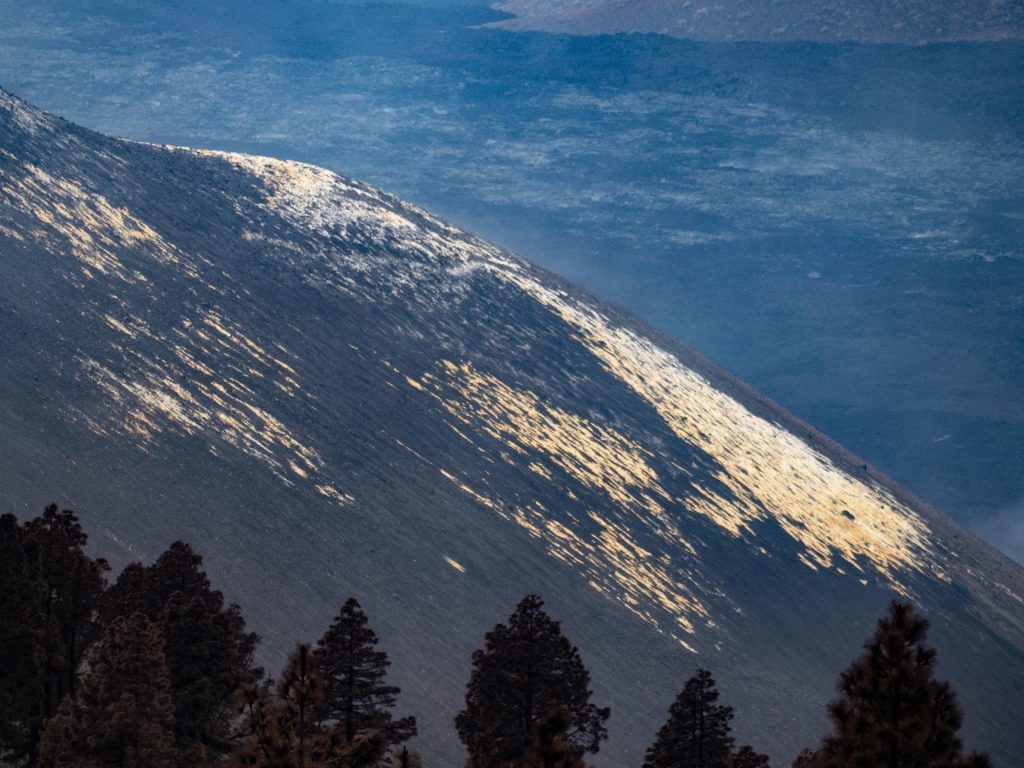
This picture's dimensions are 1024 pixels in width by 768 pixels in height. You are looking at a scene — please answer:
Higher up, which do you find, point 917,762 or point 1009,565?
point 1009,565

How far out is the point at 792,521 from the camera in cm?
7281

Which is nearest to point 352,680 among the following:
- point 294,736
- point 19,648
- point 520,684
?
point 520,684

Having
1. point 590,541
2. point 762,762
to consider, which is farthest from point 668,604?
point 762,762

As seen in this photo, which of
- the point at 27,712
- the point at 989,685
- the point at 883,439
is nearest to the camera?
the point at 27,712

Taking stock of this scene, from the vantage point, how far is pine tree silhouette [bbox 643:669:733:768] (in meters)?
24.2

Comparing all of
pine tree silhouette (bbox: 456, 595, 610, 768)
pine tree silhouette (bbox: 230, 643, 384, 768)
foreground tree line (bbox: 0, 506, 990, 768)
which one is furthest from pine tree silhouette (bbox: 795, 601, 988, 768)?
pine tree silhouette (bbox: 456, 595, 610, 768)

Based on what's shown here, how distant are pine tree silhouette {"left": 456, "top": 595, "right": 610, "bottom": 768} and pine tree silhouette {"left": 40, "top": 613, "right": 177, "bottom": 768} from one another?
18.1ft

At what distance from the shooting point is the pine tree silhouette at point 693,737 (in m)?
24.2

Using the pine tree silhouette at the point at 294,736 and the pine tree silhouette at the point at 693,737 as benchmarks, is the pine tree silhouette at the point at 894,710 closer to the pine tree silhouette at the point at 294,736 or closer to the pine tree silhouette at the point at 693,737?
the pine tree silhouette at the point at 294,736

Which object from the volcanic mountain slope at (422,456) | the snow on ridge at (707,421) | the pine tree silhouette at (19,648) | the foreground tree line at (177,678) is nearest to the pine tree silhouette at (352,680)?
the foreground tree line at (177,678)

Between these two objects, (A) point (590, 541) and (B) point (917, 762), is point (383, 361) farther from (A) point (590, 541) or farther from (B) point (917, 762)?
(B) point (917, 762)

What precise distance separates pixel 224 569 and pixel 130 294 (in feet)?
66.2

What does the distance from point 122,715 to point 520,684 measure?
266 inches

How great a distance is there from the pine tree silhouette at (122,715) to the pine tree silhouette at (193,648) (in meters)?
1.14
